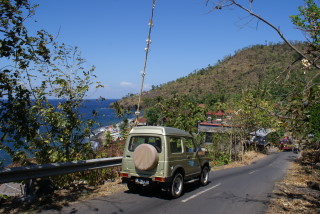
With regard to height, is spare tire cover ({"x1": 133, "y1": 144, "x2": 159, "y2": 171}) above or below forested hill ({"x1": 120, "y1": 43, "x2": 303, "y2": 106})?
below

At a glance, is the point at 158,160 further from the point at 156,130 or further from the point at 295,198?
the point at 295,198

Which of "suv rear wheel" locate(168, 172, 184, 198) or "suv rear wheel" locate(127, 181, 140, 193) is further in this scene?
"suv rear wheel" locate(127, 181, 140, 193)

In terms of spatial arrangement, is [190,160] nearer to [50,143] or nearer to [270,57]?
[50,143]

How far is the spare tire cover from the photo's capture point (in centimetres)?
798

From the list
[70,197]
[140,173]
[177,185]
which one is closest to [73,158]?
A: [70,197]

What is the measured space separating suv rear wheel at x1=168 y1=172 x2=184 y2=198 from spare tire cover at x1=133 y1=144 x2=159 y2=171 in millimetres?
830

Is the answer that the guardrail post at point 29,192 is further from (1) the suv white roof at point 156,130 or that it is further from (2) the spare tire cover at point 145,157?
(1) the suv white roof at point 156,130

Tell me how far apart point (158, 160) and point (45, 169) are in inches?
115

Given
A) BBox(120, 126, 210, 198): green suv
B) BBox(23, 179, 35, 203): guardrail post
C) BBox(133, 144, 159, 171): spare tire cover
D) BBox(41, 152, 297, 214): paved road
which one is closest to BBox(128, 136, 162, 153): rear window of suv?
BBox(120, 126, 210, 198): green suv

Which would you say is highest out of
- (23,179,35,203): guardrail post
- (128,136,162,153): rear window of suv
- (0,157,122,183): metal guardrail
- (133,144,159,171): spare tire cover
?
(128,136,162,153): rear window of suv

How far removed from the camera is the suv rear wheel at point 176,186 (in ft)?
26.9

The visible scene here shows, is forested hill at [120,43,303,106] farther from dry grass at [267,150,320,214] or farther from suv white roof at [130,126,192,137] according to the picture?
suv white roof at [130,126,192,137]

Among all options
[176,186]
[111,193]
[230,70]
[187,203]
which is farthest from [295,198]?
[230,70]

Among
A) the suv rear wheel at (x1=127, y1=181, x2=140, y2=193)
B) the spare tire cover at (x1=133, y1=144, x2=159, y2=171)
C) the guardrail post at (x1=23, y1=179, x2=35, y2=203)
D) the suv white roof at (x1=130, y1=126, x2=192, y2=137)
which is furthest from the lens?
the suv rear wheel at (x1=127, y1=181, x2=140, y2=193)
